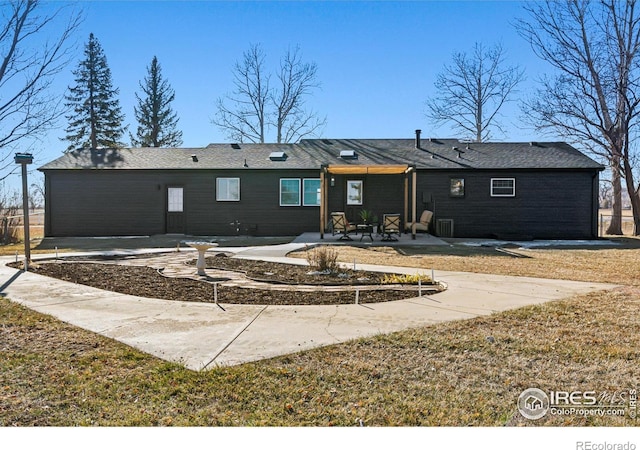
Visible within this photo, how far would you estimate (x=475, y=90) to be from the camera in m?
29.3

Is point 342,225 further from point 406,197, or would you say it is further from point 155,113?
point 155,113

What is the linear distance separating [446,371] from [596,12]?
23.6 meters

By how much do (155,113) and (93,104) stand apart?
5038 mm

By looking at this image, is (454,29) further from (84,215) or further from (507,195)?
(84,215)

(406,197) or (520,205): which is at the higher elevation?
(406,197)

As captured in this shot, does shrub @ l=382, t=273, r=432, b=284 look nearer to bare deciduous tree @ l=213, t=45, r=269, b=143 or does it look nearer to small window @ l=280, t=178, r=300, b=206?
small window @ l=280, t=178, r=300, b=206

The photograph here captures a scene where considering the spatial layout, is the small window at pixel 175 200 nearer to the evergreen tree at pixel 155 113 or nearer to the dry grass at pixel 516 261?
the dry grass at pixel 516 261

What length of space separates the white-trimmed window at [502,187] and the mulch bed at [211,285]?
1154 centimetres

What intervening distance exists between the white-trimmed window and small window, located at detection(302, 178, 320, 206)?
22.5ft

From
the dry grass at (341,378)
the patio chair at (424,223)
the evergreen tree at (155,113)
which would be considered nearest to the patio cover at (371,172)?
the patio chair at (424,223)

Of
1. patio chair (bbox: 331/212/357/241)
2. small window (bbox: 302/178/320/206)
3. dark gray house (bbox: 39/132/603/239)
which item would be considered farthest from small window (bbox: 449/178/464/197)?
small window (bbox: 302/178/320/206)

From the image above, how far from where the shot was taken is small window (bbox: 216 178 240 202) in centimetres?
1786

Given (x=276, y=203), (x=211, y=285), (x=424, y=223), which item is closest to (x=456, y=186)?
(x=424, y=223)

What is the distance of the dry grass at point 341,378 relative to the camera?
255cm
